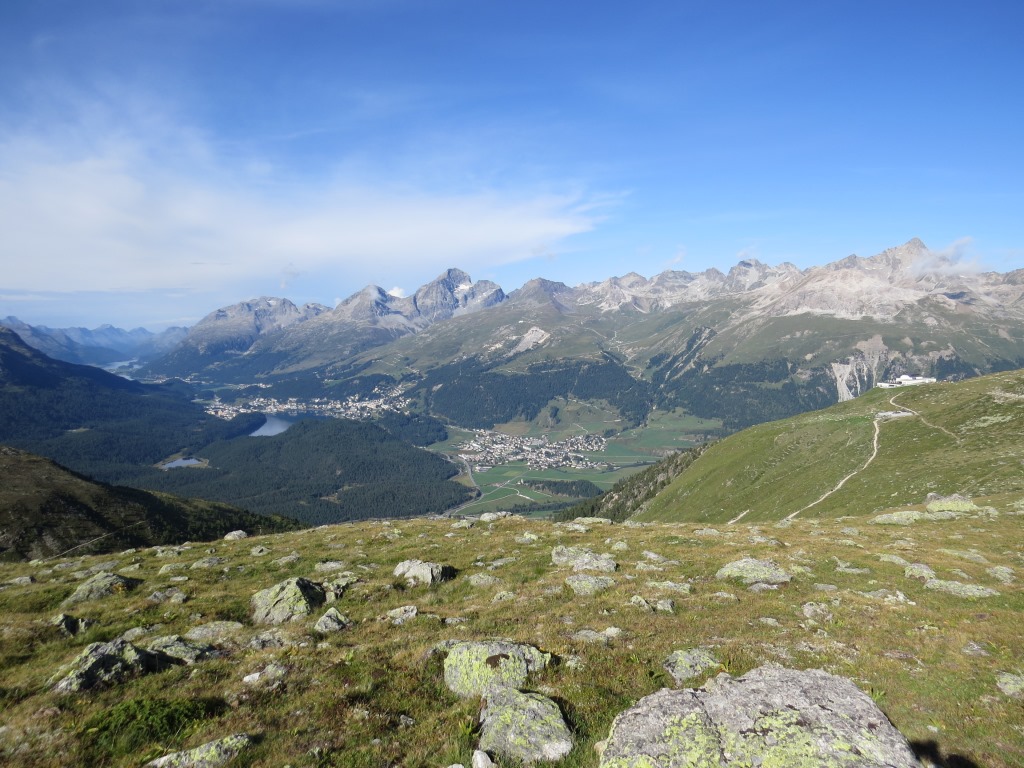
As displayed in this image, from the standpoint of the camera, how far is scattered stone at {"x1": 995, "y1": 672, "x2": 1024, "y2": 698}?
15.7m

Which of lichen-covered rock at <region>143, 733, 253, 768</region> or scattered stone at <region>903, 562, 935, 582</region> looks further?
scattered stone at <region>903, 562, 935, 582</region>

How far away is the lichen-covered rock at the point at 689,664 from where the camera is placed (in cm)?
1620

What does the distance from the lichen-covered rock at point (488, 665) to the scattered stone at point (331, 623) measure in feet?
23.0

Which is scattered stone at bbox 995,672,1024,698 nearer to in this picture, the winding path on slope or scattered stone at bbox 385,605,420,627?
scattered stone at bbox 385,605,420,627

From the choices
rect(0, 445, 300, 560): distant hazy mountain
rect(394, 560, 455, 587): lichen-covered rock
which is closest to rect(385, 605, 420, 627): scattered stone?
rect(394, 560, 455, 587): lichen-covered rock

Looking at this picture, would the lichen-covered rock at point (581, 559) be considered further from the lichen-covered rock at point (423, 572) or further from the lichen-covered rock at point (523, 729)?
the lichen-covered rock at point (523, 729)

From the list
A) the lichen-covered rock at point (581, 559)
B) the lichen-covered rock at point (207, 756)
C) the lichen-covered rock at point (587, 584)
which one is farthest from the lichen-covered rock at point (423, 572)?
the lichen-covered rock at point (207, 756)

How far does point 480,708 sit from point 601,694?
3.77m

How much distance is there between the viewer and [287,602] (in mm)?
23656

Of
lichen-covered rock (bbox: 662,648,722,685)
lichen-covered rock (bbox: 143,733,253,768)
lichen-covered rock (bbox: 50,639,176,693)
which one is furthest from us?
lichen-covered rock (bbox: 662,648,722,685)

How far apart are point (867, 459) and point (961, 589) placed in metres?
103

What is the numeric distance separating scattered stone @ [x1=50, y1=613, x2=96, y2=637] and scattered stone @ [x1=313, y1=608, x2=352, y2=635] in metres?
10.2

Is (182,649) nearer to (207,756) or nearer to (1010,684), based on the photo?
(207,756)

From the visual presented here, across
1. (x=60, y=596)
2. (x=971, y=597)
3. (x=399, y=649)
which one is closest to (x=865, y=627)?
(x=971, y=597)
